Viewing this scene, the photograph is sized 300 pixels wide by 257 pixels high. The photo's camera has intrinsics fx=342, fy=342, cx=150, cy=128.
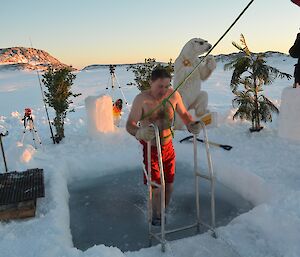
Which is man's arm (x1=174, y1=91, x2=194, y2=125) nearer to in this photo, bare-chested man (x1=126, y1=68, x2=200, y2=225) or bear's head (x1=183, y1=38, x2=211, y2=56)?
bare-chested man (x1=126, y1=68, x2=200, y2=225)

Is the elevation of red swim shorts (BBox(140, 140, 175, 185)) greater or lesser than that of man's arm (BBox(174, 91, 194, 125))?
lesser

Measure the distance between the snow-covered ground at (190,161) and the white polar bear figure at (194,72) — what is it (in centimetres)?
72

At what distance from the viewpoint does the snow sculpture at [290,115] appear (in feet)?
21.5

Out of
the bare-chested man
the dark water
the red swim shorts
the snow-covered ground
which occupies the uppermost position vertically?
the bare-chested man

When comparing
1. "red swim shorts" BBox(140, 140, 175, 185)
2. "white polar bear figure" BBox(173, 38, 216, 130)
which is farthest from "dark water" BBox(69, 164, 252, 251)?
"white polar bear figure" BBox(173, 38, 216, 130)

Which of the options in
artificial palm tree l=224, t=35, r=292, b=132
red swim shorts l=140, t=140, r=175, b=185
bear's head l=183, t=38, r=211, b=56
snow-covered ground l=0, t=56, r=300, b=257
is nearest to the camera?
snow-covered ground l=0, t=56, r=300, b=257

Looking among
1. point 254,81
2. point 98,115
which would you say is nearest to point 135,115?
point 98,115

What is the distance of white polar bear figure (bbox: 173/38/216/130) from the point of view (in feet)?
23.3

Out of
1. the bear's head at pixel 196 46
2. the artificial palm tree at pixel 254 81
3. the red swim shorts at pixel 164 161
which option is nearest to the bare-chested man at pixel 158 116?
the red swim shorts at pixel 164 161

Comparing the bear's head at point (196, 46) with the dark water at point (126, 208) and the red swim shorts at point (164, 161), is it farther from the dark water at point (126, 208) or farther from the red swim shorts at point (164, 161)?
the red swim shorts at point (164, 161)

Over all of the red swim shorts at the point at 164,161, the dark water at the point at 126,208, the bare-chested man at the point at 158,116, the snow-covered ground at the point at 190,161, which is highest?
the bare-chested man at the point at 158,116

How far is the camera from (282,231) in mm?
3559

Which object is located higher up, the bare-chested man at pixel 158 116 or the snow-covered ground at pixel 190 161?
the bare-chested man at pixel 158 116

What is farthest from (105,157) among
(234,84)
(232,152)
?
(234,84)
